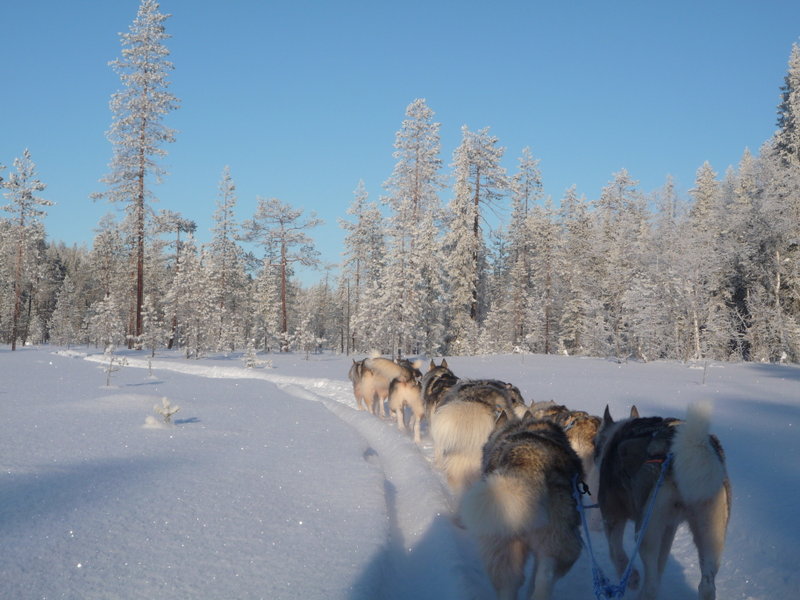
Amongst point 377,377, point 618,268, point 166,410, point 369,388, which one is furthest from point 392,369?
point 618,268

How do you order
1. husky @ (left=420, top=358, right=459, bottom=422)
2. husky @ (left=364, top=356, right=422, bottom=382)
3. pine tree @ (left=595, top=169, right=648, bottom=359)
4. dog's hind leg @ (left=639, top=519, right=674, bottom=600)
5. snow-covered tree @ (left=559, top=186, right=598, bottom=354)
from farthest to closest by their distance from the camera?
1. snow-covered tree @ (left=559, top=186, right=598, bottom=354)
2. pine tree @ (left=595, top=169, right=648, bottom=359)
3. husky @ (left=364, top=356, right=422, bottom=382)
4. husky @ (left=420, top=358, right=459, bottom=422)
5. dog's hind leg @ (left=639, top=519, right=674, bottom=600)

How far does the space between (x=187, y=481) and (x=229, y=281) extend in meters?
44.0

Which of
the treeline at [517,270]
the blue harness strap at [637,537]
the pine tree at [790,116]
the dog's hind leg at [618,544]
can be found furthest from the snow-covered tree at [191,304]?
the pine tree at [790,116]

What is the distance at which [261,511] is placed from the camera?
4863 mm

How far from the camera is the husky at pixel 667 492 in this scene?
3.50m

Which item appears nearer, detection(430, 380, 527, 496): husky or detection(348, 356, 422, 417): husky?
detection(430, 380, 527, 496): husky

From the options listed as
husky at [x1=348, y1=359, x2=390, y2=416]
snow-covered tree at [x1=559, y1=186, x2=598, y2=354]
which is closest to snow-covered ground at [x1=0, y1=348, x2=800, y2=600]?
husky at [x1=348, y1=359, x2=390, y2=416]

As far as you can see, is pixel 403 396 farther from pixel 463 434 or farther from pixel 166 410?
pixel 463 434

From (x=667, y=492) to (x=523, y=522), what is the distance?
105 centimetres

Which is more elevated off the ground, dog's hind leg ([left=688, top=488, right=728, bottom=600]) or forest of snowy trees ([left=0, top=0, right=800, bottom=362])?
forest of snowy trees ([left=0, top=0, right=800, bottom=362])

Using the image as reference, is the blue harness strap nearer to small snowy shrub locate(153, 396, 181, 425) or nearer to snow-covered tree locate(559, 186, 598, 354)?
small snowy shrub locate(153, 396, 181, 425)

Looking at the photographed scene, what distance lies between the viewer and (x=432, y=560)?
470 cm

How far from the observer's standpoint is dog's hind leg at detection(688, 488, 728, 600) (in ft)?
11.6

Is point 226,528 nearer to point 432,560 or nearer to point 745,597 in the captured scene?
point 432,560
